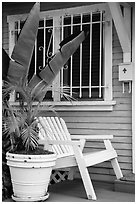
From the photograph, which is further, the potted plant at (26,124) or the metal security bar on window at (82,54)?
the metal security bar on window at (82,54)

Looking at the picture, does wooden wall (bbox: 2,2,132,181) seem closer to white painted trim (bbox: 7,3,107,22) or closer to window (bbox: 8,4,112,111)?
window (bbox: 8,4,112,111)

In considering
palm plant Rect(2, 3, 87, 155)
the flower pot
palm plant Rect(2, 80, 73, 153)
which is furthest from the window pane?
the flower pot

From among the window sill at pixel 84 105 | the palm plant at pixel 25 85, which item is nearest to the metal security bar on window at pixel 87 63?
the window sill at pixel 84 105

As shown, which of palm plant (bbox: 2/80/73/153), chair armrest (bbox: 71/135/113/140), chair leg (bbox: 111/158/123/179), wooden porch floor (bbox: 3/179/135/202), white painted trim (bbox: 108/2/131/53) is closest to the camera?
palm plant (bbox: 2/80/73/153)

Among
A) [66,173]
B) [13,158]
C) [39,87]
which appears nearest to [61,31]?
[39,87]

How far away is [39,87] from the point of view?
414cm

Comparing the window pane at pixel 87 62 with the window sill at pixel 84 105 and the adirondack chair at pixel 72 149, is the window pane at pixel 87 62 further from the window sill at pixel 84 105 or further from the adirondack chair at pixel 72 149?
the adirondack chair at pixel 72 149

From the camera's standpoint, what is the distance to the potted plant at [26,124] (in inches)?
143

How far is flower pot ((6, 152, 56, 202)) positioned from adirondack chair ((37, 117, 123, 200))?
10.3 inches

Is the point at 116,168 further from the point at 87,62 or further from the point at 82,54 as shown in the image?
the point at 82,54

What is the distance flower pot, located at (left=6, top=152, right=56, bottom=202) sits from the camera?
11.8 feet

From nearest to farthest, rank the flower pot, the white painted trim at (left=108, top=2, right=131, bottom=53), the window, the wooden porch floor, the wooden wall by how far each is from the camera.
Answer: the flower pot, the wooden porch floor, the white painted trim at (left=108, top=2, right=131, bottom=53), the wooden wall, the window

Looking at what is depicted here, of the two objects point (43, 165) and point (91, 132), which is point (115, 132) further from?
point (43, 165)

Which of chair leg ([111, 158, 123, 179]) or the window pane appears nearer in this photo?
chair leg ([111, 158, 123, 179])
